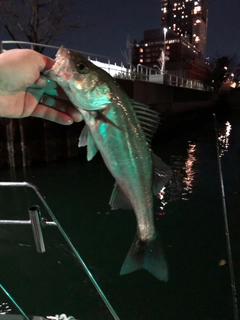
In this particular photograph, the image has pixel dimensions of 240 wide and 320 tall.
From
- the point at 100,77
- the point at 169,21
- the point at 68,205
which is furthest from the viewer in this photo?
the point at 169,21

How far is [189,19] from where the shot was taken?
135 m

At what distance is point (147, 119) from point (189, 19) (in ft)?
501

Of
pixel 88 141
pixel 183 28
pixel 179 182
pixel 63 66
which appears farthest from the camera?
pixel 183 28

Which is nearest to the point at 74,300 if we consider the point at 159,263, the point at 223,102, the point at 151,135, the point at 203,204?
the point at 159,263

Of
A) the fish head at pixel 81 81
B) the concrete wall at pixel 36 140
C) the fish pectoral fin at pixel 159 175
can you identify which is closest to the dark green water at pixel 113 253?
the concrete wall at pixel 36 140

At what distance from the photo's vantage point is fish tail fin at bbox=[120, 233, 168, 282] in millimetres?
2238

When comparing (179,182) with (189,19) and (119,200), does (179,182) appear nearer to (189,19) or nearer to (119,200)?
(119,200)

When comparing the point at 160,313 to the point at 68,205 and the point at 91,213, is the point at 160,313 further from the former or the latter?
the point at 68,205

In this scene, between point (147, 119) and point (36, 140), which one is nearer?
point (147, 119)

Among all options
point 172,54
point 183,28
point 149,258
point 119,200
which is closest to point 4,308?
point 149,258

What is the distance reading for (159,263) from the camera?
223 centimetres

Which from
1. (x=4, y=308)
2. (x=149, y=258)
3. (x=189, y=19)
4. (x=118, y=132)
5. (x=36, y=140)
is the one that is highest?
(x=189, y=19)

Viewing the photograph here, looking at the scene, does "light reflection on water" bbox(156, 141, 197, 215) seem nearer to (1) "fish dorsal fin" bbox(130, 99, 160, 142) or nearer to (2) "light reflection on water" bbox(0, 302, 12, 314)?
(2) "light reflection on water" bbox(0, 302, 12, 314)

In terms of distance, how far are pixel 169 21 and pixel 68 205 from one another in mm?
152851
